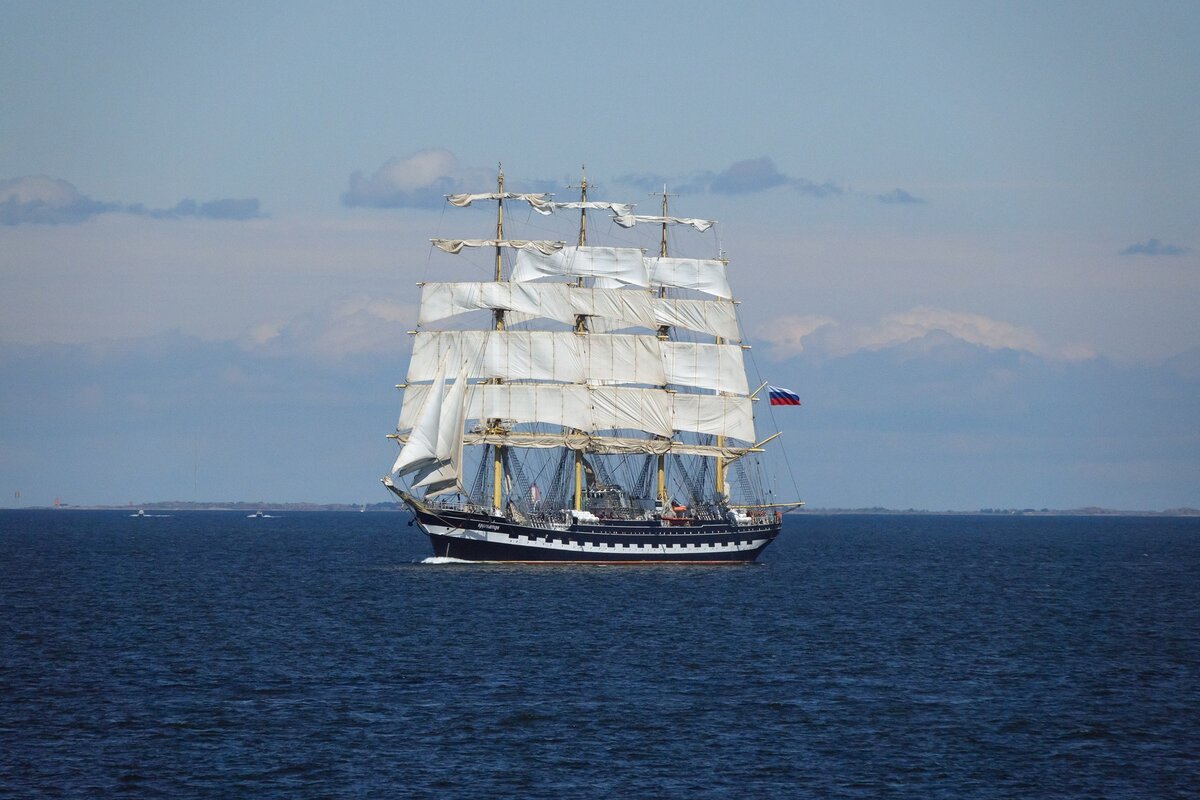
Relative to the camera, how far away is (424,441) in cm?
11281

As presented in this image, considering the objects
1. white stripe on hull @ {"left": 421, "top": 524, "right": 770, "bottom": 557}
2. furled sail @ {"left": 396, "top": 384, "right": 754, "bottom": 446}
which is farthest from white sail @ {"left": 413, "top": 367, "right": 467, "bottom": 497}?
furled sail @ {"left": 396, "top": 384, "right": 754, "bottom": 446}

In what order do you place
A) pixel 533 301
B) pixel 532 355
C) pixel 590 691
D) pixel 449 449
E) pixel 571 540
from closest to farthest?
pixel 590 691 → pixel 449 449 → pixel 571 540 → pixel 532 355 → pixel 533 301

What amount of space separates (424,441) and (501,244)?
23.6m

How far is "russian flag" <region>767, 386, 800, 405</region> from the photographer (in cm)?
13325

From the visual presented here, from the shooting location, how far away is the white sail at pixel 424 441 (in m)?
112

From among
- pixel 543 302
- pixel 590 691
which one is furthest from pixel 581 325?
pixel 590 691

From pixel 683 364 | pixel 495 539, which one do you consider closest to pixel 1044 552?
pixel 683 364

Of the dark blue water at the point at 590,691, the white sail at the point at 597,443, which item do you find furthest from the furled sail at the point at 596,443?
the dark blue water at the point at 590,691

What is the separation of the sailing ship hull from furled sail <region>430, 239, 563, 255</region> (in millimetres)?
23524

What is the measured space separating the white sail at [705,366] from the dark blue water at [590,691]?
31360mm

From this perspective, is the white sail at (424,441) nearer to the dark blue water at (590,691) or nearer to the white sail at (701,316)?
the dark blue water at (590,691)

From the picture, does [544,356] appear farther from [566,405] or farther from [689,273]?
[689,273]

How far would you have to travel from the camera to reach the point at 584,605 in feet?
307

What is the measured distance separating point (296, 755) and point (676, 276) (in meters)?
97.0
